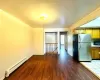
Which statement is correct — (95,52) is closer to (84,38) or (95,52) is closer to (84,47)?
(84,47)

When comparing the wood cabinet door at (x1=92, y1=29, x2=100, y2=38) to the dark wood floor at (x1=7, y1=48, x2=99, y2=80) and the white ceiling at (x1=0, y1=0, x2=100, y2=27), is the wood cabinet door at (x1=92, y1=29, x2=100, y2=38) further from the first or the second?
the white ceiling at (x1=0, y1=0, x2=100, y2=27)

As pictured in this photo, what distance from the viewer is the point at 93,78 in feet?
12.4

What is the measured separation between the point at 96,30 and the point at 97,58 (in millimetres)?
1673

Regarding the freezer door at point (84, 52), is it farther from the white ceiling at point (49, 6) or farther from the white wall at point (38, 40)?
the white wall at point (38, 40)

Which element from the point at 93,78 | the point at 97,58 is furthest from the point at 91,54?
the point at 93,78

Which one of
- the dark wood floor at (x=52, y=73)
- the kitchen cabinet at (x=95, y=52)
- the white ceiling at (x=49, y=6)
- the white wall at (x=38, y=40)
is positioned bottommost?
the dark wood floor at (x=52, y=73)

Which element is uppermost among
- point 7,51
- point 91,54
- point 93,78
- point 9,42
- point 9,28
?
point 9,28

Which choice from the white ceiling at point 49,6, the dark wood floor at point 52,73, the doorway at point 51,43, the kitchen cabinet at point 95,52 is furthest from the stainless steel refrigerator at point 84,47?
the doorway at point 51,43

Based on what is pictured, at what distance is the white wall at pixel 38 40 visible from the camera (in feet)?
29.8

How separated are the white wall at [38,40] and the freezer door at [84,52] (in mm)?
3598

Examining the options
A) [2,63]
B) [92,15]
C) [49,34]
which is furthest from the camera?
[49,34]

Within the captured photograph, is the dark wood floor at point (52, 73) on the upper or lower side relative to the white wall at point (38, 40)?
lower

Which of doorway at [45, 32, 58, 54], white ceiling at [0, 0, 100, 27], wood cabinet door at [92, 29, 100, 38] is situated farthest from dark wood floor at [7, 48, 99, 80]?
doorway at [45, 32, 58, 54]

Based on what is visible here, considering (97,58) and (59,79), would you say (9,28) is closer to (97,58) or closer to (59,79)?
(59,79)
